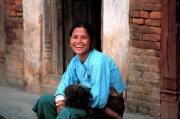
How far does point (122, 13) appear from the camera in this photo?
677 cm

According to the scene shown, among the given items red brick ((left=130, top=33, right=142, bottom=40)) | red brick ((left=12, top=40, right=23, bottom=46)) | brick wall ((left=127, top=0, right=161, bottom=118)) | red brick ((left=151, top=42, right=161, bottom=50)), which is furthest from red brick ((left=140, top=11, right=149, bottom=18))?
red brick ((left=12, top=40, right=23, bottom=46))

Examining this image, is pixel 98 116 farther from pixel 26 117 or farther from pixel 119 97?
pixel 26 117

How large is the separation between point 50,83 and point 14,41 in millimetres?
1099

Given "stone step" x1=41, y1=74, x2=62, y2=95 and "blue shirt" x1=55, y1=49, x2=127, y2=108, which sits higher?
"blue shirt" x1=55, y1=49, x2=127, y2=108

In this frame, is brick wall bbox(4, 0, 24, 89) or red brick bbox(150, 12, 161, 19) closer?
red brick bbox(150, 12, 161, 19)

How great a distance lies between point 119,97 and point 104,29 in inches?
81.0

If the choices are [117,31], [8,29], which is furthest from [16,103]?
[117,31]

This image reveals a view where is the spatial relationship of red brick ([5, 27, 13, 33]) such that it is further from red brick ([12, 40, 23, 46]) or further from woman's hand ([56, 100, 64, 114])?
woman's hand ([56, 100, 64, 114])

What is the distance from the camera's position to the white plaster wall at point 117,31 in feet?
22.2

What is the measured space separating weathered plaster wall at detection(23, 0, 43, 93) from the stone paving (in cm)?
23

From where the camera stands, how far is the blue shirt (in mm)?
4902

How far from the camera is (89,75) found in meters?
5.07

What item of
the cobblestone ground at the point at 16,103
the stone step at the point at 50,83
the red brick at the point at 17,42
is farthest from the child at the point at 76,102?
the red brick at the point at 17,42

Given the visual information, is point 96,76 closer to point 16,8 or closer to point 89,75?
point 89,75
